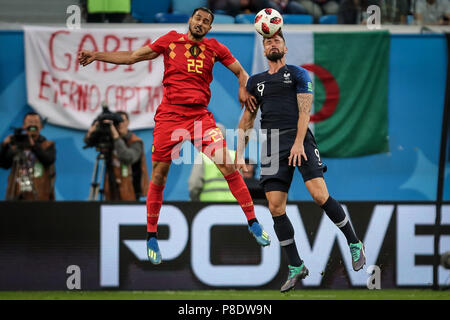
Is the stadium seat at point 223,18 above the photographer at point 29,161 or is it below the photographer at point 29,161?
above

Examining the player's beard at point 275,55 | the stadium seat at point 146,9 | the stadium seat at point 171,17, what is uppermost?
the stadium seat at point 146,9

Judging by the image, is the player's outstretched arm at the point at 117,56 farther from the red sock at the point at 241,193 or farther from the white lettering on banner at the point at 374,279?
the white lettering on banner at the point at 374,279

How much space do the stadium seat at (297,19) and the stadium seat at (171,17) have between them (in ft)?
5.35

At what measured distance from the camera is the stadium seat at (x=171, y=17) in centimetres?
1358

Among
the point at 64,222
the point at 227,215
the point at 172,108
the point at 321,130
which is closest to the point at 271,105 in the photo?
the point at 172,108

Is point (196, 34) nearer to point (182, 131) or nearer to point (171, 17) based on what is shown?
point (182, 131)

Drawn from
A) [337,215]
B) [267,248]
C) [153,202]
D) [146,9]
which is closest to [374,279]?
[267,248]

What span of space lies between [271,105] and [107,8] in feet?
20.8

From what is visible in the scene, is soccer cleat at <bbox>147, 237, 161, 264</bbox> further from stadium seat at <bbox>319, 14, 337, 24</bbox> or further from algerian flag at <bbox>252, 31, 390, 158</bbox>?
stadium seat at <bbox>319, 14, 337, 24</bbox>

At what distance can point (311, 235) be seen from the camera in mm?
10953

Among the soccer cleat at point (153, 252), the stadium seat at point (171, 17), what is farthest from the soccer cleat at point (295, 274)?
the stadium seat at point (171, 17)

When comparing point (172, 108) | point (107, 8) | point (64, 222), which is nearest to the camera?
point (172, 108)

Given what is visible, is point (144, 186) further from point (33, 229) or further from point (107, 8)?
point (107, 8)

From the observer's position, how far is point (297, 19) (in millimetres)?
13930
